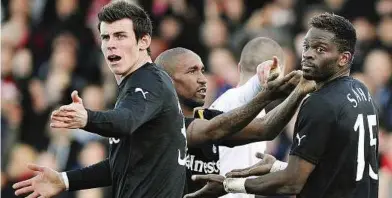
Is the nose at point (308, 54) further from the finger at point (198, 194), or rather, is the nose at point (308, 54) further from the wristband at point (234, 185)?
the finger at point (198, 194)

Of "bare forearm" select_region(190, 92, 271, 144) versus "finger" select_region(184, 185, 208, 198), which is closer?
"finger" select_region(184, 185, 208, 198)

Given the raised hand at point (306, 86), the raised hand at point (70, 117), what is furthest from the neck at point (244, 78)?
the raised hand at point (70, 117)

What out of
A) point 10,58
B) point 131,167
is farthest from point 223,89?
point 131,167

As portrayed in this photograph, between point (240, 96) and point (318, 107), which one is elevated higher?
point (240, 96)

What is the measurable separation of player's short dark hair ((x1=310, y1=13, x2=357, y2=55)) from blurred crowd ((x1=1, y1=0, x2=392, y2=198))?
5959mm

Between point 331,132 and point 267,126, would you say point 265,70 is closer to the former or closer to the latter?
point 267,126

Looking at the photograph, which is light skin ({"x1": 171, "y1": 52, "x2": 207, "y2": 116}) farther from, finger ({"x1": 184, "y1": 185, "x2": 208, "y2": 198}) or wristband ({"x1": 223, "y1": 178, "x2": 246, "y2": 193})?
wristband ({"x1": 223, "y1": 178, "x2": 246, "y2": 193})

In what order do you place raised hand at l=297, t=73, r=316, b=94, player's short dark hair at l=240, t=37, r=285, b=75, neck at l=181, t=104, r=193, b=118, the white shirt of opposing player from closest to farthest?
raised hand at l=297, t=73, r=316, b=94 → neck at l=181, t=104, r=193, b=118 → the white shirt of opposing player → player's short dark hair at l=240, t=37, r=285, b=75

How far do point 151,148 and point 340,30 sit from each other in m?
1.44

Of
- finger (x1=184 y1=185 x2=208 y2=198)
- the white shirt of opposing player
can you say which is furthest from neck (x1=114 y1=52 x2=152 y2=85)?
the white shirt of opposing player

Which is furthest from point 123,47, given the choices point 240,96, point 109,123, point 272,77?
point 240,96

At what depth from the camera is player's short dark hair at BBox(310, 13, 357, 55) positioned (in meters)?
7.65

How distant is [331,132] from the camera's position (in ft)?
24.4

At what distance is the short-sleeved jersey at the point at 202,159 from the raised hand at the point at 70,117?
6.96 feet
